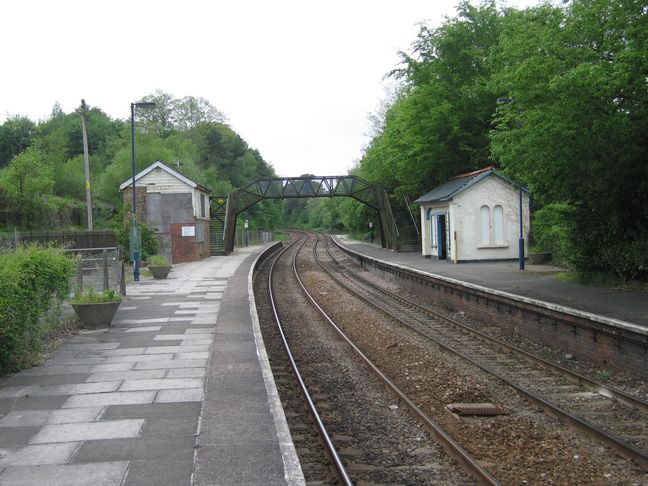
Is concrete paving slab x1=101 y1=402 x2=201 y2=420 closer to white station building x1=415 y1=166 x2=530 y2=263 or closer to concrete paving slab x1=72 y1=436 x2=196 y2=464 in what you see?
concrete paving slab x1=72 y1=436 x2=196 y2=464

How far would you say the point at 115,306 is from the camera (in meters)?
13.3

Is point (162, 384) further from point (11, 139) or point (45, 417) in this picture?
point (11, 139)

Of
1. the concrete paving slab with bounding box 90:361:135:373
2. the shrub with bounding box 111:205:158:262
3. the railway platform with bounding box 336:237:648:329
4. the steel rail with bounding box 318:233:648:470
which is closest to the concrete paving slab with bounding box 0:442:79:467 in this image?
the concrete paving slab with bounding box 90:361:135:373

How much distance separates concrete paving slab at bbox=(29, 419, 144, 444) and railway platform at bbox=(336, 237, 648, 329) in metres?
7.72

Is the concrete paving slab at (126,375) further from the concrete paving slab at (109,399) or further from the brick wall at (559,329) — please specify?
the brick wall at (559,329)

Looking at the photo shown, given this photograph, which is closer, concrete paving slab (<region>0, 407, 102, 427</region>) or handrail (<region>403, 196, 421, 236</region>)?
concrete paving slab (<region>0, 407, 102, 427</region>)

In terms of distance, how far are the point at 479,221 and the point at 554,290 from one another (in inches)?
Answer: 467

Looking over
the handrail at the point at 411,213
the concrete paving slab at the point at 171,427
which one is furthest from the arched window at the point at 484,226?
the concrete paving slab at the point at 171,427

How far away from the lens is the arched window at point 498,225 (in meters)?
27.2

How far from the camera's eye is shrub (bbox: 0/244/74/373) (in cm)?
804

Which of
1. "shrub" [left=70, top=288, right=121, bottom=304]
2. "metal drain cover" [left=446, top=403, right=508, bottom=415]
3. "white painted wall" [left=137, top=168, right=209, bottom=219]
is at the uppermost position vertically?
"white painted wall" [left=137, top=168, right=209, bottom=219]

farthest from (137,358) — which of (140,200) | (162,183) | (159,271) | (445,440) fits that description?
(162,183)

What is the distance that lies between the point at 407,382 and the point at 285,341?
12.6 ft

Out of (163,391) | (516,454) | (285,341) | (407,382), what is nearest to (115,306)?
(285,341)
